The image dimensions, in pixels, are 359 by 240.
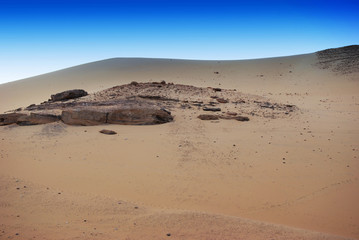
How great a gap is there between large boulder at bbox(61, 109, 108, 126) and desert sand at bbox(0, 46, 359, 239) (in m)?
0.30

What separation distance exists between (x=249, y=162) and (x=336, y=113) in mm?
7986

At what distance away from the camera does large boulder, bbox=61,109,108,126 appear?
922 centimetres

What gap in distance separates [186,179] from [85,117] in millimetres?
5033

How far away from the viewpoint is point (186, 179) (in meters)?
5.50

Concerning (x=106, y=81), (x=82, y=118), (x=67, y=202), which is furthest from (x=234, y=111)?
(x=106, y=81)

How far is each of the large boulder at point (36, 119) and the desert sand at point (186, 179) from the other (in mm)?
325

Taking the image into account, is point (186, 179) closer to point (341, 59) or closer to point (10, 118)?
point (10, 118)

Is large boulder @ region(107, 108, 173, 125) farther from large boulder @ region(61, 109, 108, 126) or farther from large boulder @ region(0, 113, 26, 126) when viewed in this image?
large boulder @ region(0, 113, 26, 126)

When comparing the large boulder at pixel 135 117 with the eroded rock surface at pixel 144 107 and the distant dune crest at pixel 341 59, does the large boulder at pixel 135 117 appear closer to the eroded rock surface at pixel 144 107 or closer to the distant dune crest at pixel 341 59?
the eroded rock surface at pixel 144 107

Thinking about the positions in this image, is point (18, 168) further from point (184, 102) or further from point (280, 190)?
point (184, 102)

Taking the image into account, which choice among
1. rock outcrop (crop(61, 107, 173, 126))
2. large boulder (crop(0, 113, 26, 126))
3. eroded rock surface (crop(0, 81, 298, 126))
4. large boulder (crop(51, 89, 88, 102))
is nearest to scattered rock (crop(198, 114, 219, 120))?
Answer: eroded rock surface (crop(0, 81, 298, 126))

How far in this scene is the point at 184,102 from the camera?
11992mm

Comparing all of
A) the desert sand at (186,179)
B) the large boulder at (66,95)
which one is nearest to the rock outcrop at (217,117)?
the desert sand at (186,179)

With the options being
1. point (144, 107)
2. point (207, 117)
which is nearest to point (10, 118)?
point (144, 107)
